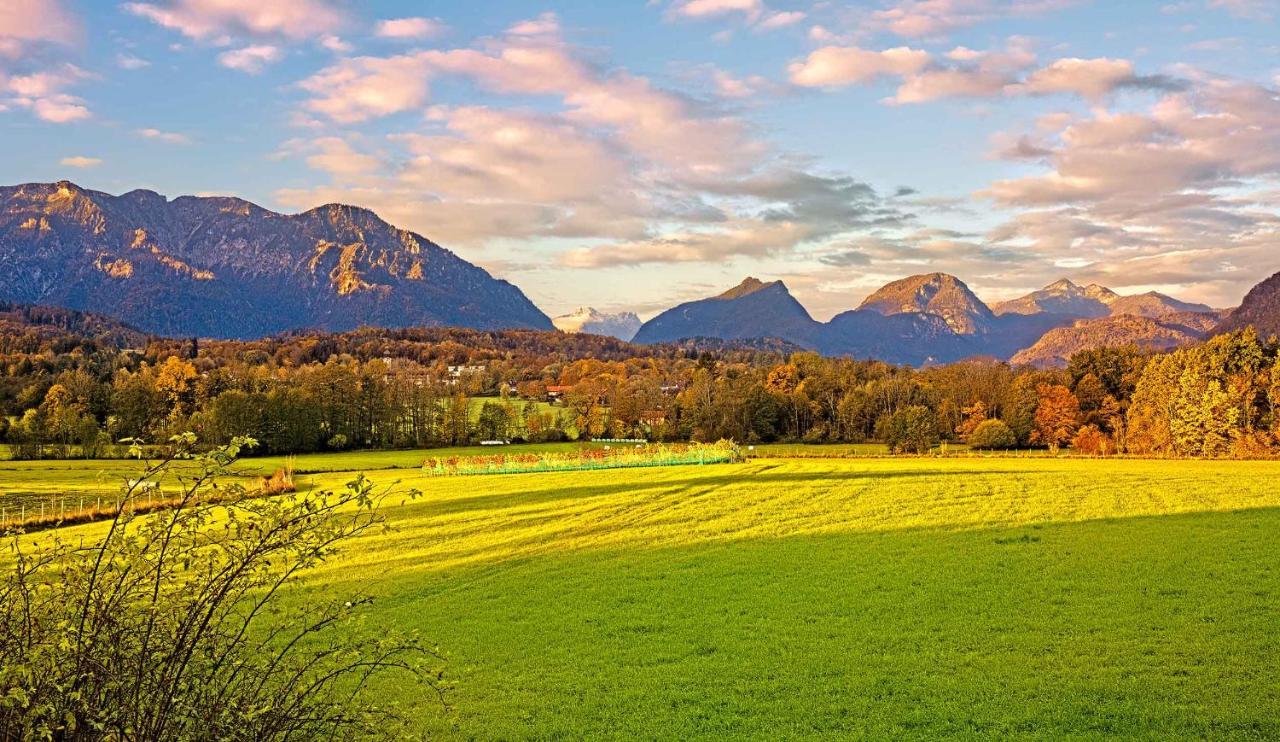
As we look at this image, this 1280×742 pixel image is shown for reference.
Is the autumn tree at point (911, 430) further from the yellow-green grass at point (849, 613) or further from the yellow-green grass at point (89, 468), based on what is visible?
the yellow-green grass at point (849, 613)

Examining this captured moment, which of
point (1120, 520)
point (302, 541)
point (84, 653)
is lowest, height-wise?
point (1120, 520)

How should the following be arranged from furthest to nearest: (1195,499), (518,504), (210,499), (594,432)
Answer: (594,432) → (518,504) → (1195,499) → (210,499)

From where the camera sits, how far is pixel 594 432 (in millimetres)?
115188

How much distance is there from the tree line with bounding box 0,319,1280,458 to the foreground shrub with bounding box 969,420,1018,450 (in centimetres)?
21

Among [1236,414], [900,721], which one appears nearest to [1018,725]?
[900,721]

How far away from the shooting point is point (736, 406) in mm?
114938

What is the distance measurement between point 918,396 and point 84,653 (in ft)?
393

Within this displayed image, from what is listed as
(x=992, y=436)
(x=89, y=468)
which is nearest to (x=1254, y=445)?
Answer: (x=992, y=436)

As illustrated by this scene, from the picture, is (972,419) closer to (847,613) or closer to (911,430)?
(911,430)

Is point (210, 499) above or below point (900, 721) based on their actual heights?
above

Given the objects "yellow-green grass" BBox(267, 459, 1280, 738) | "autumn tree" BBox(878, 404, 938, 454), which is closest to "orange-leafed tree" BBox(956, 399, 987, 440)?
"autumn tree" BBox(878, 404, 938, 454)

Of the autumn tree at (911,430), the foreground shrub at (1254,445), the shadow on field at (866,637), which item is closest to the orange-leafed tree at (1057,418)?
the autumn tree at (911,430)

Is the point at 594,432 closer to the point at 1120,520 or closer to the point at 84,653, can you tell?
the point at 1120,520

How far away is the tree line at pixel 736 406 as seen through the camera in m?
81.0
